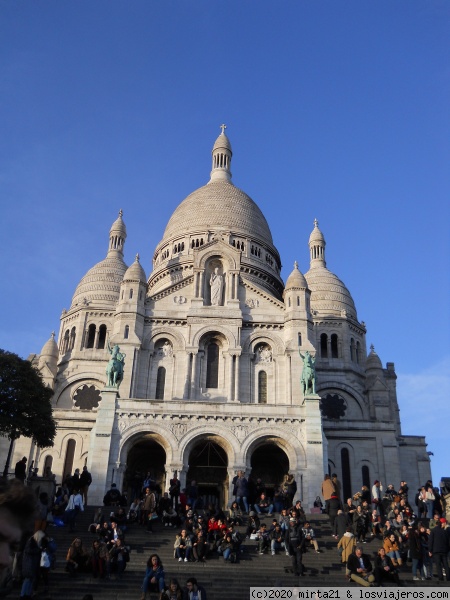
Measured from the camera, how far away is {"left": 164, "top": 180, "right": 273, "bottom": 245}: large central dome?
179 feet

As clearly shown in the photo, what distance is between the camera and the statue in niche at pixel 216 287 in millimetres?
41812

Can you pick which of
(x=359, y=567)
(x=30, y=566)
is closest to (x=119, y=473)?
(x=30, y=566)

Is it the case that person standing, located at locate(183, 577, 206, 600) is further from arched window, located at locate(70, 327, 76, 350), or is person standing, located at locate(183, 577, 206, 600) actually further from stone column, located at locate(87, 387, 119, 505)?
arched window, located at locate(70, 327, 76, 350)

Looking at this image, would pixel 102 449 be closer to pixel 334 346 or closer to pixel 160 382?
pixel 160 382

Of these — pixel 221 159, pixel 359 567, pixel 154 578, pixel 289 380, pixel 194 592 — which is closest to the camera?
pixel 194 592

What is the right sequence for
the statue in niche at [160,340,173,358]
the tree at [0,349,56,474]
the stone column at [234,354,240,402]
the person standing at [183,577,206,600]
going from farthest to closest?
1. the statue in niche at [160,340,173,358]
2. the stone column at [234,354,240,402]
3. the tree at [0,349,56,474]
4. the person standing at [183,577,206,600]

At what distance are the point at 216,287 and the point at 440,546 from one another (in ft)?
85.8

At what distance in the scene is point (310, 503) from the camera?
32062mm

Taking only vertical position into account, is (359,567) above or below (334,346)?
below

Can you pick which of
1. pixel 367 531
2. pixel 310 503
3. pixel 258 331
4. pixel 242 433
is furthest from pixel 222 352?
pixel 367 531

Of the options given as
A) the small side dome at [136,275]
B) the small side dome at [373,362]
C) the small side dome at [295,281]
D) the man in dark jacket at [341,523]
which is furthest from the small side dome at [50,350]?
the man in dark jacket at [341,523]

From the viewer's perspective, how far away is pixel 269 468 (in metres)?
37.4

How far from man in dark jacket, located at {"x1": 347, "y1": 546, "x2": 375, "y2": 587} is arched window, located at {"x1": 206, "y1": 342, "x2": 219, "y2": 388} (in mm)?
21740

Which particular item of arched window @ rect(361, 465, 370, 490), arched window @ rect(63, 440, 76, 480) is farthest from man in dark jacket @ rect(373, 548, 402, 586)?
arched window @ rect(63, 440, 76, 480)
